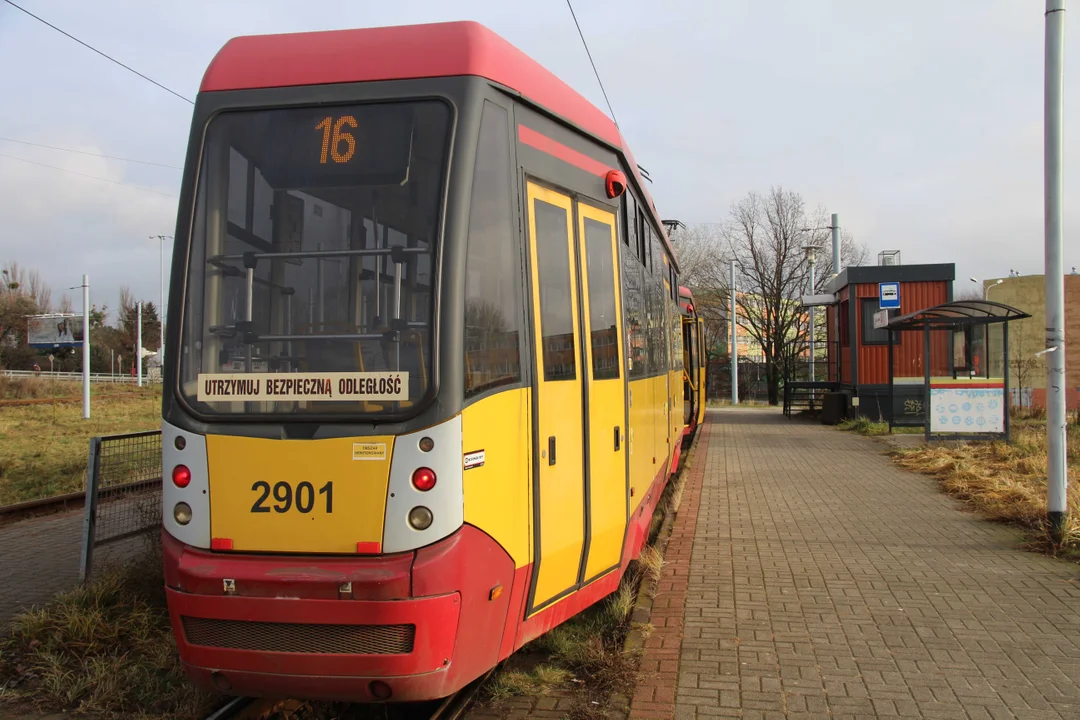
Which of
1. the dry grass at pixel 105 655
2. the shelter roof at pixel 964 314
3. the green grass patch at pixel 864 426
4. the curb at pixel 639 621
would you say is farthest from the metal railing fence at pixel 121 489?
Answer: the green grass patch at pixel 864 426

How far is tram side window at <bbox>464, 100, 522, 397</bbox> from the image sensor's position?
3.84 m

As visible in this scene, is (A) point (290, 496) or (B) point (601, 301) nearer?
(A) point (290, 496)

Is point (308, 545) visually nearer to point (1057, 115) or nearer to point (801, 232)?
point (1057, 115)

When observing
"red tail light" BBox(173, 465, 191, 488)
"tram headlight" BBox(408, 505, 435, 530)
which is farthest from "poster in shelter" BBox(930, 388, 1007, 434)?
"red tail light" BBox(173, 465, 191, 488)

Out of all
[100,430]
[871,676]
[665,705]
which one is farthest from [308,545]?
[100,430]

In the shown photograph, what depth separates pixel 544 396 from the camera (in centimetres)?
436

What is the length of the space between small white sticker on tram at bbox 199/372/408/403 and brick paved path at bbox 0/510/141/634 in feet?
11.2

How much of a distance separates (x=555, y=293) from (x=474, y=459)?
1.23m

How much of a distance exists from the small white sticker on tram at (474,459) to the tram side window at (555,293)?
29.8 inches

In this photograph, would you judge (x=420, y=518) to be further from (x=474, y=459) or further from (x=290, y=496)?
(x=290, y=496)

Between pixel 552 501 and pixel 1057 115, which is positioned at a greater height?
pixel 1057 115

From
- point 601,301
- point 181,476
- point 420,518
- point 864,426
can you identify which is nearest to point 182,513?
point 181,476

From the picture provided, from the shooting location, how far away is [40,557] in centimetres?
827

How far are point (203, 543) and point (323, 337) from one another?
3.39 feet
